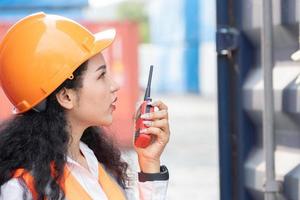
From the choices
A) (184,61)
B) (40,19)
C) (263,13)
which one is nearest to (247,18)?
(263,13)

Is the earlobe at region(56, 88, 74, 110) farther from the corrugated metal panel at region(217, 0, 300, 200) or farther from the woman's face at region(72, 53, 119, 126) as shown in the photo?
the corrugated metal panel at region(217, 0, 300, 200)

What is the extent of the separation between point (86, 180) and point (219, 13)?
3.50 feet

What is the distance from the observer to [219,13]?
299cm

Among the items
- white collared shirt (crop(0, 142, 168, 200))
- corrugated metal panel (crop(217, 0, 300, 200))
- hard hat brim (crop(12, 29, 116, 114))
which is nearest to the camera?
white collared shirt (crop(0, 142, 168, 200))

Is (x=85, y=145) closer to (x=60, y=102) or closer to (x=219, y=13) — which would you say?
(x=60, y=102)

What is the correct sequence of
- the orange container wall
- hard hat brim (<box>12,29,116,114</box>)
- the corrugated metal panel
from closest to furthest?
hard hat brim (<box>12,29,116,114</box>) → the corrugated metal panel → the orange container wall

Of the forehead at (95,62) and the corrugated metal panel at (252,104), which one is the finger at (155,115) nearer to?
the forehead at (95,62)

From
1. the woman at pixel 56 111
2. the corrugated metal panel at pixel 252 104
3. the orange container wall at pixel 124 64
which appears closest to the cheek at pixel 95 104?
the woman at pixel 56 111

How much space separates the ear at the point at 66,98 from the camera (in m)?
2.20

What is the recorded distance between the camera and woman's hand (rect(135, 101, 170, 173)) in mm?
2266

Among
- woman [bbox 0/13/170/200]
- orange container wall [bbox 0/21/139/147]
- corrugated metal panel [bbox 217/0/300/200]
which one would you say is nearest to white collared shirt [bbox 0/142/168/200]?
woman [bbox 0/13/170/200]

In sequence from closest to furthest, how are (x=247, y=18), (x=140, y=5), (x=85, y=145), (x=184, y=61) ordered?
(x=85, y=145)
(x=247, y=18)
(x=184, y=61)
(x=140, y=5)

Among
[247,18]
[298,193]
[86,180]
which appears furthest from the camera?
[247,18]

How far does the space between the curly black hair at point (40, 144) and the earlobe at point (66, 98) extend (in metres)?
0.01
